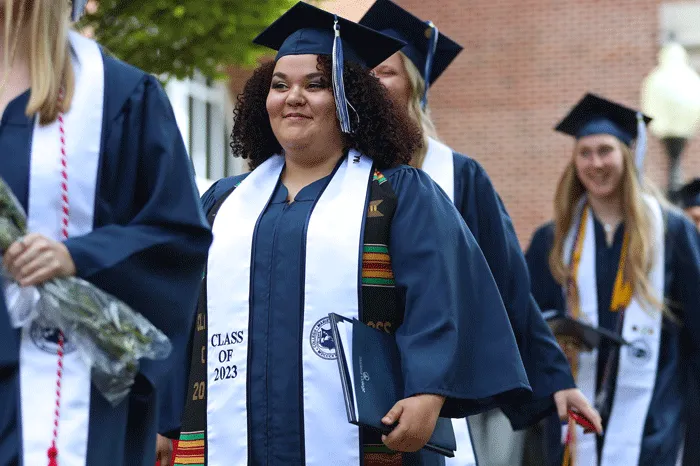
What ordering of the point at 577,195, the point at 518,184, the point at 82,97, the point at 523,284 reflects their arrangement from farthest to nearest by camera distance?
the point at 518,184, the point at 577,195, the point at 523,284, the point at 82,97

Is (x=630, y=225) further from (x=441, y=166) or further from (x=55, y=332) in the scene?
(x=55, y=332)

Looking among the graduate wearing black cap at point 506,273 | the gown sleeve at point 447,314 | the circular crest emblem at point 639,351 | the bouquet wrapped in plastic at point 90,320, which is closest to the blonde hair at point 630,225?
the circular crest emblem at point 639,351

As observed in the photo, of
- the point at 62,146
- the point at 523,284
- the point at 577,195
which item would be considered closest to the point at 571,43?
the point at 577,195

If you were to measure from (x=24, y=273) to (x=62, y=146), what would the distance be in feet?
1.04

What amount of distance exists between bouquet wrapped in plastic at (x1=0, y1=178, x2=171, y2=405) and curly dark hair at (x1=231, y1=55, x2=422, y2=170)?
152 centimetres

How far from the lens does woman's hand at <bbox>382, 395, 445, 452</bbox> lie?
12.6 feet

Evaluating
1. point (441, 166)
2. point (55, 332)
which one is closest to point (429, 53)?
point (441, 166)

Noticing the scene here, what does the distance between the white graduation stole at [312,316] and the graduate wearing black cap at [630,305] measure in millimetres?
3111

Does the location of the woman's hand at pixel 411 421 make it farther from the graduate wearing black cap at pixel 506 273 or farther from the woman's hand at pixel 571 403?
the woman's hand at pixel 571 403

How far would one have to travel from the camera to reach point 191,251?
10.4 ft

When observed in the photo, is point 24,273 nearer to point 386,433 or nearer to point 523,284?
point 386,433

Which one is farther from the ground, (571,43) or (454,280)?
(571,43)

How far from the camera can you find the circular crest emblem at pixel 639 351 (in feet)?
23.5

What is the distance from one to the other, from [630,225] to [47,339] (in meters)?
4.66
